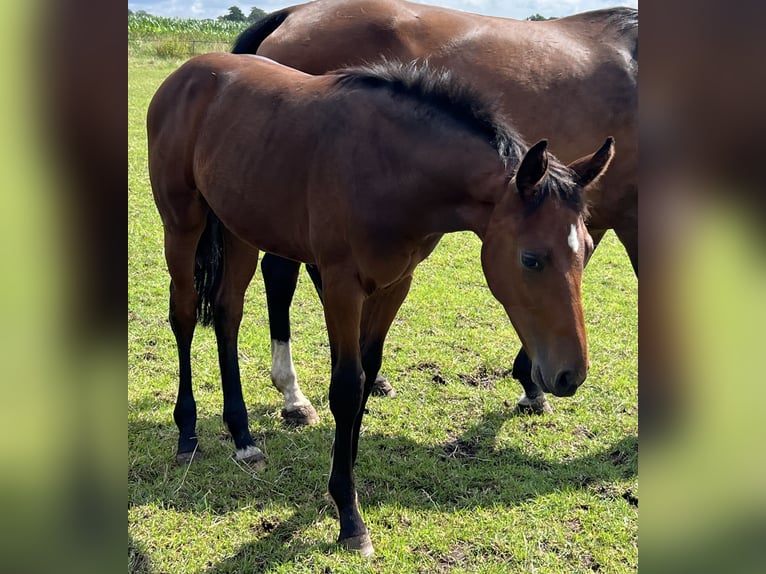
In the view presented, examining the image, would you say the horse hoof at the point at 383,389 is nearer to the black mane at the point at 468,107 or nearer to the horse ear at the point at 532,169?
the black mane at the point at 468,107

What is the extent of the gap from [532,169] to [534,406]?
2.28 meters

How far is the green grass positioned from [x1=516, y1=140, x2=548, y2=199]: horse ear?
1566 mm

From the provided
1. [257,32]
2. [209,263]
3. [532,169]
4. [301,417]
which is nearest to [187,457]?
[301,417]

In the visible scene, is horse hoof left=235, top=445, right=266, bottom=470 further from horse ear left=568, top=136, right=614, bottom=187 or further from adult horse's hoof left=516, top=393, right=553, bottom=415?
horse ear left=568, top=136, right=614, bottom=187

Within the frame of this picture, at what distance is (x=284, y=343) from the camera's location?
4.19m

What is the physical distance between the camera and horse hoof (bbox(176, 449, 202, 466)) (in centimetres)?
350

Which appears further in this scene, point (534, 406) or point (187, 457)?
point (534, 406)

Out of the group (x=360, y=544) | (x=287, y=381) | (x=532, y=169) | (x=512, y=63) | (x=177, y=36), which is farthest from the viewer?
(x=177, y=36)

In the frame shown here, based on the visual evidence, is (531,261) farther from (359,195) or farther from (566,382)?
(359,195)
